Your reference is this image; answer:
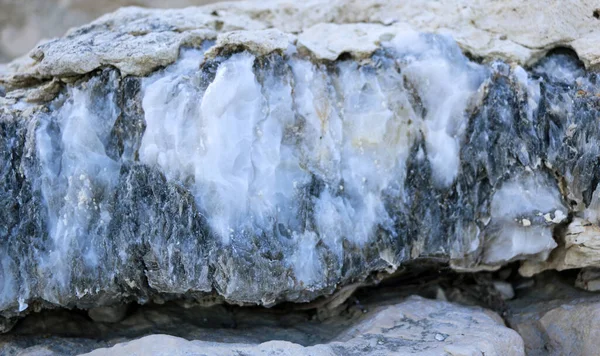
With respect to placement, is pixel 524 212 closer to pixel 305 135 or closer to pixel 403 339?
pixel 403 339

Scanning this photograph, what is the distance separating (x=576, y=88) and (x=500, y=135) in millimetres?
311

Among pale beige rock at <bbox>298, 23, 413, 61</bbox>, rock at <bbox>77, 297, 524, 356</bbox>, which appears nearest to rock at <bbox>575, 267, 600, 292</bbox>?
rock at <bbox>77, 297, 524, 356</bbox>

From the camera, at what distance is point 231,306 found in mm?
2670

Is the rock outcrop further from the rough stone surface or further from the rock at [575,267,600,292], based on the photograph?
the rough stone surface

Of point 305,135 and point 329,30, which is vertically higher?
point 329,30

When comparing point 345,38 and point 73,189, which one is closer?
point 73,189

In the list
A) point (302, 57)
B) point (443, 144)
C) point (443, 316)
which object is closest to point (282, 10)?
point (302, 57)

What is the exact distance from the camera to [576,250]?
2.51m

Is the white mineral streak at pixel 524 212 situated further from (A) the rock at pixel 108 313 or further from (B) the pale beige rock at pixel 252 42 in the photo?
(A) the rock at pixel 108 313

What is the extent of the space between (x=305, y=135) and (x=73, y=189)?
80 cm

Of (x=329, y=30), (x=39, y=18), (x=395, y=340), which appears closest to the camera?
(x=395, y=340)

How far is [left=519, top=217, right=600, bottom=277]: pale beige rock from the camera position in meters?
2.44

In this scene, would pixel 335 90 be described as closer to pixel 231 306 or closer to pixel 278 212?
pixel 278 212

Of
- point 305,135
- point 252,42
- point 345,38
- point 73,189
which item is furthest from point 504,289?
point 73,189
